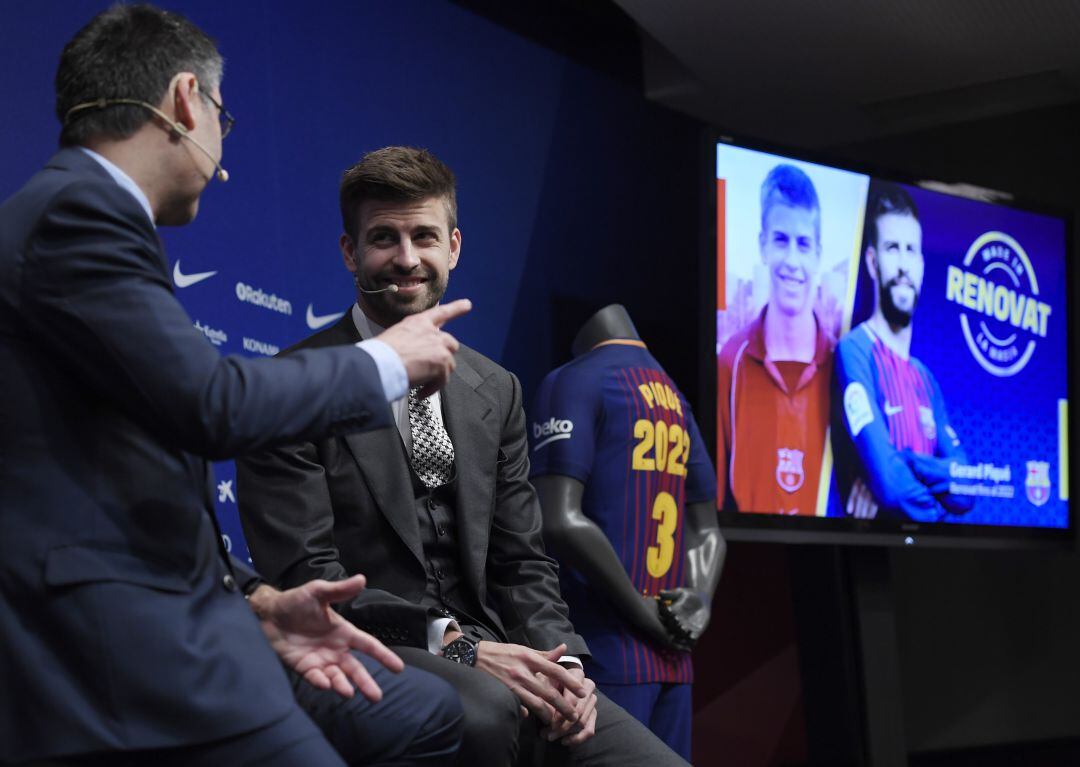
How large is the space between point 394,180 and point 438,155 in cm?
177

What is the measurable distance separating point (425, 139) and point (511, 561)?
2017mm

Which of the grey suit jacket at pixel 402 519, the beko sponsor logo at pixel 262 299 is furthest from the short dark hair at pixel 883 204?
the grey suit jacket at pixel 402 519

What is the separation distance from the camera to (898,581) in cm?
552

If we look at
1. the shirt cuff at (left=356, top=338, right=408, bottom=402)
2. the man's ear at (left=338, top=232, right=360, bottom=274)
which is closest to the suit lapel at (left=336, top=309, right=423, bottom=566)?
the man's ear at (left=338, top=232, right=360, bottom=274)

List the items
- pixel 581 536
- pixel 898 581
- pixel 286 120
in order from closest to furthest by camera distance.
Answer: pixel 581 536 → pixel 286 120 → pixel 898 581

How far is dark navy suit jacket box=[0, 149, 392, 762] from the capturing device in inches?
50.5

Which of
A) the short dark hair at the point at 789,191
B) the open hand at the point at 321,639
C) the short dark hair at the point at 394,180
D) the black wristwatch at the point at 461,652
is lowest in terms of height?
the black wristwatch at the point at 461,652

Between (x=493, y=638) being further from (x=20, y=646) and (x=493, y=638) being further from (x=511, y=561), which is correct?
(x=20, y=646)

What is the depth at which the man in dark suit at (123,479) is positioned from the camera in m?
1.28

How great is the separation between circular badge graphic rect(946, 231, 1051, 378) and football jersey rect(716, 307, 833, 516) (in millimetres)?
660

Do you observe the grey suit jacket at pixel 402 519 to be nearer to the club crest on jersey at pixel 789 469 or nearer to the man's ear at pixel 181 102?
the man's ear at pixel 181 102

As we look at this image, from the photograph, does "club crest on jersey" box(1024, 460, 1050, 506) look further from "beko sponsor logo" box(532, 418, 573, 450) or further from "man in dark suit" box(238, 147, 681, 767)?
"man in dark suit" box(238, 147, 681, 767)

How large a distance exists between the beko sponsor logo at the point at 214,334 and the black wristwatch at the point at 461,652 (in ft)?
4.62

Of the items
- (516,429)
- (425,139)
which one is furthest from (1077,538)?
(516,429)
